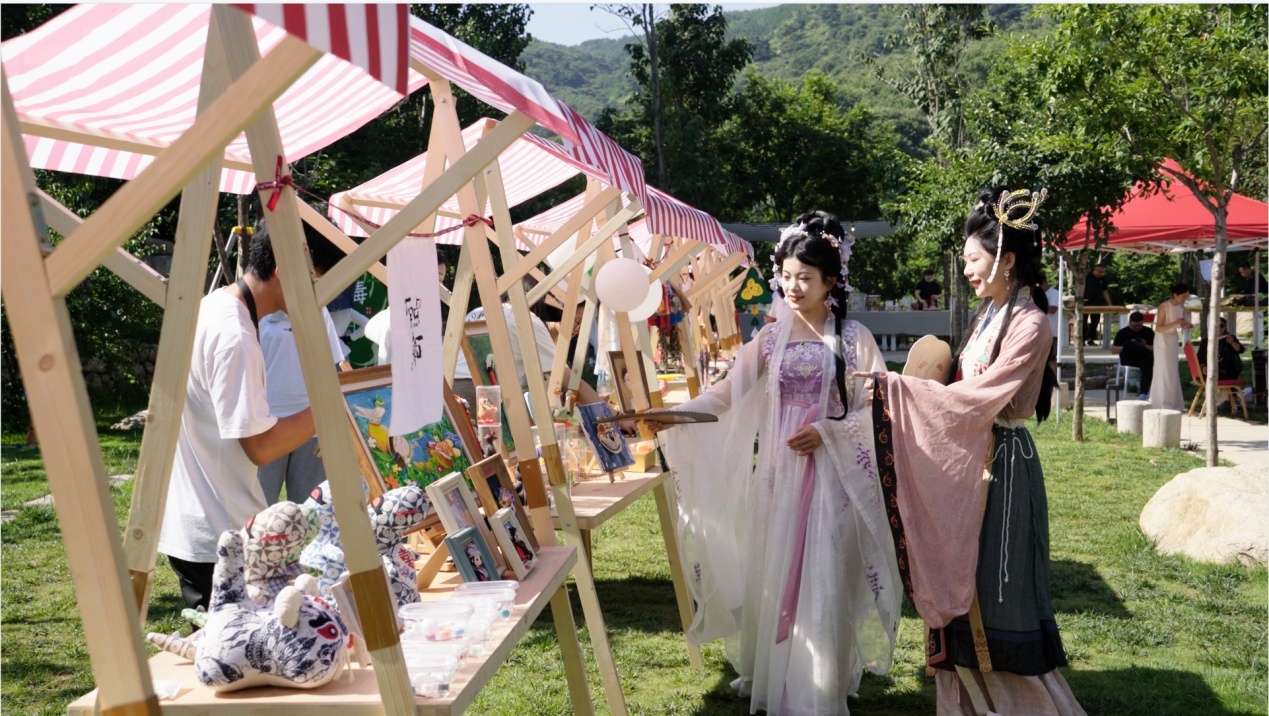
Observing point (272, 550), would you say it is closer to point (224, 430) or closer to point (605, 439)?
point (224, 430)

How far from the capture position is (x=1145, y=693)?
424 cm

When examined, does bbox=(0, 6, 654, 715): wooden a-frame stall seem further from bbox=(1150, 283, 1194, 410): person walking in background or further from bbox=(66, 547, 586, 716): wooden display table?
bbox=(1150, 283, 1194, 410): person walking in background

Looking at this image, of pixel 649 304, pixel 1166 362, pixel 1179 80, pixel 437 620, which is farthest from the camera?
pixel 1166 362

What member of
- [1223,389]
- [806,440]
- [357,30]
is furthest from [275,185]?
[1223,389]

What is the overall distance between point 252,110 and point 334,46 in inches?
6.7

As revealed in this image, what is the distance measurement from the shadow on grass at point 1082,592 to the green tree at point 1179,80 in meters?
2.95

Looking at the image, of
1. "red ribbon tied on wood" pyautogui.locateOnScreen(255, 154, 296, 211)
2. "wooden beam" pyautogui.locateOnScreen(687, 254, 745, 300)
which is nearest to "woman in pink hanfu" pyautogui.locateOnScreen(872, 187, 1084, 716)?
"red ribbon tied on wood" pyautogui.locateOnScreen(255, 154, 296, 211)

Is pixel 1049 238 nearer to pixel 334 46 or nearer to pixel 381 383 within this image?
pixel 381 383

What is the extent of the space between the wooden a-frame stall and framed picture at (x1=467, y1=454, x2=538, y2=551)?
40.2 inches

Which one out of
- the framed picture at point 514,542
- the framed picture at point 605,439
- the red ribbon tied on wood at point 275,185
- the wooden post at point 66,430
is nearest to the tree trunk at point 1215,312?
the framed picture at point 605,439

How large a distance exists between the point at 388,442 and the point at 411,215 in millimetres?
1107

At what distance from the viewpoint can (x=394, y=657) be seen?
1879mm

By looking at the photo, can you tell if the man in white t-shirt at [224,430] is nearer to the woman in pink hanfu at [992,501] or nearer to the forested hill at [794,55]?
the woman in pink hanfu at [992,501]

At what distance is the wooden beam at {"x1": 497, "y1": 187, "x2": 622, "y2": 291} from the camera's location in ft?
10.9
